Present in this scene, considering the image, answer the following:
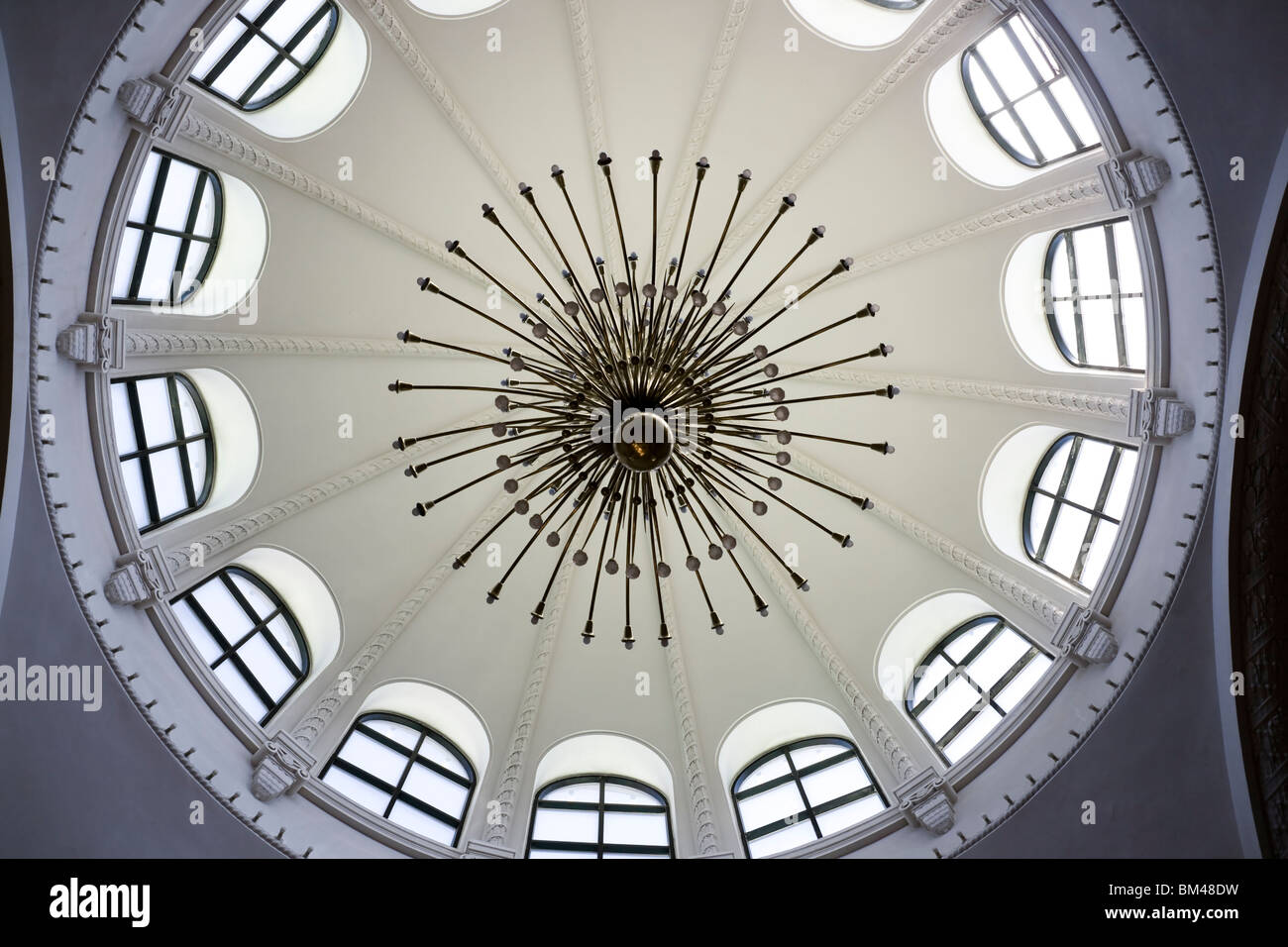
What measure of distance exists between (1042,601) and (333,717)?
8022 millimetres

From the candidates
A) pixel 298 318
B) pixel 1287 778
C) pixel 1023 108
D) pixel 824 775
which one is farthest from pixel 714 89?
pixel 1287 778

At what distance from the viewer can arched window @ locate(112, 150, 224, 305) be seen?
10.4 m

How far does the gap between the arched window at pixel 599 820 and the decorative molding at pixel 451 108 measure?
6577 mm

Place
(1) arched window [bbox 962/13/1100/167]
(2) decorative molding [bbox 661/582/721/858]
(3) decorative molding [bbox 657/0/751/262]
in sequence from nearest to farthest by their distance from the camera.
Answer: (1) arched window [bbox 962/13/1100/167]
(2) decorative molding [bbox 661/582/721/858]
(3) decorative molding [bbox 657/0/751/262]

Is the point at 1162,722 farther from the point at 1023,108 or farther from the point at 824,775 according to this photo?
the point at 1023,108

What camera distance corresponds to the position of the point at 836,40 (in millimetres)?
11617

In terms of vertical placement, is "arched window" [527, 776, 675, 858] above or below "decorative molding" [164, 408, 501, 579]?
below

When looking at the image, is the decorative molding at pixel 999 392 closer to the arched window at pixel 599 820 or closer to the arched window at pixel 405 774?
the arched window at pixel 599 820

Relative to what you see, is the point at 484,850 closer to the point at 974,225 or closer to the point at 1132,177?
the point at 974,225

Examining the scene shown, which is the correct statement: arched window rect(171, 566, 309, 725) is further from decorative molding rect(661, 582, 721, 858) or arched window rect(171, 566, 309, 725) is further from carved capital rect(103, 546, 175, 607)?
decorative molding rect(661, 582, 721, 858)

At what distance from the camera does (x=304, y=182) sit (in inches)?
461

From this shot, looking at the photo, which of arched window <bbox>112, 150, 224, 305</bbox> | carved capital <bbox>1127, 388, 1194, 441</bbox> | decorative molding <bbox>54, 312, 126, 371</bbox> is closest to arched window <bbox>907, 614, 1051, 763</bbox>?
carved capital <bbox>1127, 388, 1194, 441</bbox>

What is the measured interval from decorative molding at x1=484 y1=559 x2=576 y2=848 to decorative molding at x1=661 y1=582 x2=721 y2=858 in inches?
55.1
